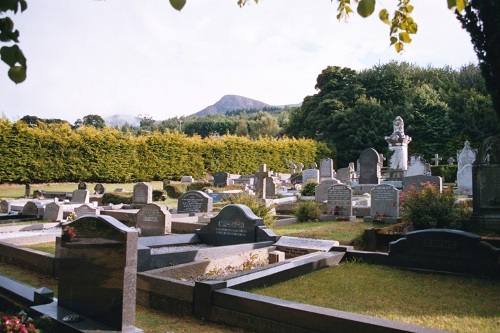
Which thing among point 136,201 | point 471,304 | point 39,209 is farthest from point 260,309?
point 136,201

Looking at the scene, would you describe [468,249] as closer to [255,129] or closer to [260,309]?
[260,309]

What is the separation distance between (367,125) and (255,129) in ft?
128

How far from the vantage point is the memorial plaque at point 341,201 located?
13.6m

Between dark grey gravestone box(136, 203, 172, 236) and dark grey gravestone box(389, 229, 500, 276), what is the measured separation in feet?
18.6

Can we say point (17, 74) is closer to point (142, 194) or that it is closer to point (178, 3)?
point (178, 3)

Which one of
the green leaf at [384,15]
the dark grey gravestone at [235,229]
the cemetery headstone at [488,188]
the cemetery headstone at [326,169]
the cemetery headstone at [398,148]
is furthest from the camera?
the cemetery headstone at [326,169]

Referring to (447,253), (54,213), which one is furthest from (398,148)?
(447,253)

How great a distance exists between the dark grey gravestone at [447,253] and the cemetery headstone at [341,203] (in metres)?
5.97

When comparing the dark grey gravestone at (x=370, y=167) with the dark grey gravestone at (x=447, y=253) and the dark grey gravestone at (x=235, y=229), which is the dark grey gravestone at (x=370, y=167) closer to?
the dark grey gravestone at (x=235, y=229)

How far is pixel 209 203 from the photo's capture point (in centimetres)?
1427

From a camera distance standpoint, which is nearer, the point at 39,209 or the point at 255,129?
the point at 39,209

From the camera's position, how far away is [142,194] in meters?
16.5

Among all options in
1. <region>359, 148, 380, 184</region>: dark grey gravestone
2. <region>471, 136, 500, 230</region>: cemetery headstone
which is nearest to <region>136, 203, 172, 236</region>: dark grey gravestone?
<region>471, 136, 500, 230</region>: cemetery headstone

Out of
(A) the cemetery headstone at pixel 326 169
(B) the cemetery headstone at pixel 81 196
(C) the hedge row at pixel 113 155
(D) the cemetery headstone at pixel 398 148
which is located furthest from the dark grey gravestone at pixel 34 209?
(D) the cemetery headstone at pixel 398 148
